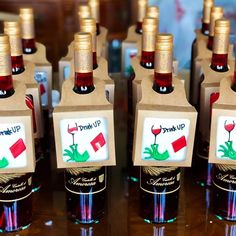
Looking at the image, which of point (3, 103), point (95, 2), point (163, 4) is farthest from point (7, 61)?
point (163, 4)

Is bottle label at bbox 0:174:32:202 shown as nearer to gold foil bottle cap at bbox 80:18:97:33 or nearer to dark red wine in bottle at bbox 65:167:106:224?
dark red wine in bottle at bbox 65:167:106:224

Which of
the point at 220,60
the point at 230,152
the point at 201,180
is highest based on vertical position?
the point at 220,60

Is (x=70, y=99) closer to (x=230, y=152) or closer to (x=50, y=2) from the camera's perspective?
(x=230, y=152)

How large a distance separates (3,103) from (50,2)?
6.47 ft

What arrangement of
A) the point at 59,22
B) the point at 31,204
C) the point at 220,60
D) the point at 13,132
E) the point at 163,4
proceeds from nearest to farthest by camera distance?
the point at 13,132
the point at 31,204
the point at 220,60
the point at 163,4
the point at 59,22

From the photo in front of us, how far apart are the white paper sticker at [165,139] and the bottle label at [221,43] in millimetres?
231

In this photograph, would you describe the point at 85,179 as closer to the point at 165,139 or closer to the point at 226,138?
the point at 165,139

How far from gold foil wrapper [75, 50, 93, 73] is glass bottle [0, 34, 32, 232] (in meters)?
0.12

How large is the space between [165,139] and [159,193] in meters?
0.12

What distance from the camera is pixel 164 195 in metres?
1.01

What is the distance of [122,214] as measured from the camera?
105 centimetres

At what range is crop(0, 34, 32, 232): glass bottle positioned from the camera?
93 cm

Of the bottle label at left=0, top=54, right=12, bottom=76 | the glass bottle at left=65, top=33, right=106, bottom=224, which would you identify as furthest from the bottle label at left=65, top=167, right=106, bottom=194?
the bottle label at left=0, top=54, right=12, bottom=76

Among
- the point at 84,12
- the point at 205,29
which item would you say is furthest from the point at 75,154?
the point at 205,29
